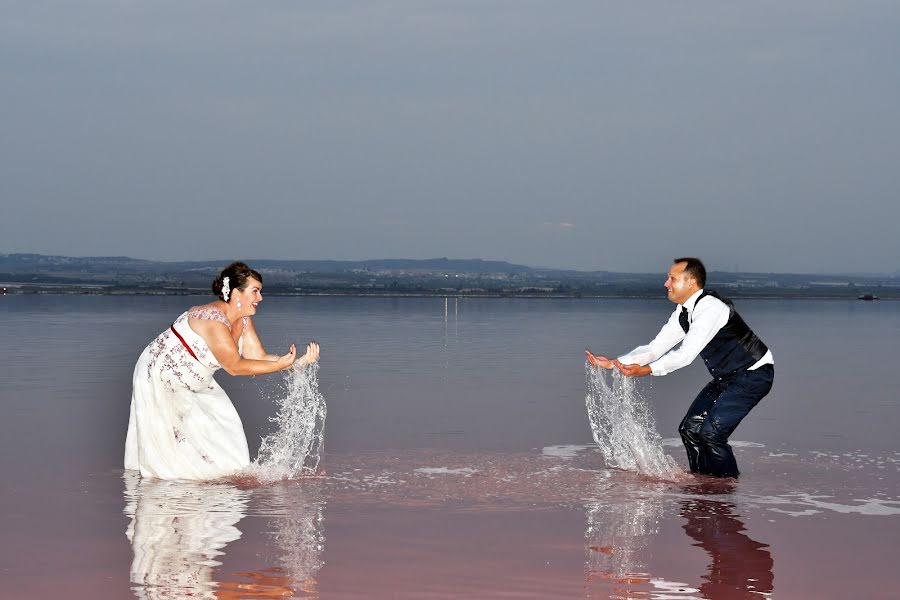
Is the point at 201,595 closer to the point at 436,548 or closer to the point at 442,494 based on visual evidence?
the point at 436,548

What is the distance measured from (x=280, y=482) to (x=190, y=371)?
1077mm

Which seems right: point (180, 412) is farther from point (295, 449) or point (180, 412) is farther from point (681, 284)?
point (681, 284)

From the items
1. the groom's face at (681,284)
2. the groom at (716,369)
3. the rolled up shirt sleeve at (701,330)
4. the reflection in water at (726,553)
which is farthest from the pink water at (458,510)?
the groom's face at (681,284)

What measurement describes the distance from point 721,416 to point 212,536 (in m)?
4.10

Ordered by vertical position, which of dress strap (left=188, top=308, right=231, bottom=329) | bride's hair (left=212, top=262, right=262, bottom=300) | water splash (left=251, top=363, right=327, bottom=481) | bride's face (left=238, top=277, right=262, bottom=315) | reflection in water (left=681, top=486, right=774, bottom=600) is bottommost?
reflection in water (left=681, top=486, right=774, bottom=600)

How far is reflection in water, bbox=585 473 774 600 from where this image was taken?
6.24 meters

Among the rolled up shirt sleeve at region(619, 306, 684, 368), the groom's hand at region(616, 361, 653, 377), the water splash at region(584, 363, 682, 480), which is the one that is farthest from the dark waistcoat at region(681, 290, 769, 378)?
the water splash at region(584, 363, 682, 480)

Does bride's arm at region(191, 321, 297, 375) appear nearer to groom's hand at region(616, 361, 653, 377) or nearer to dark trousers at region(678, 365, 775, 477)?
→ groom's hand at region(616, 361, 653, 377)

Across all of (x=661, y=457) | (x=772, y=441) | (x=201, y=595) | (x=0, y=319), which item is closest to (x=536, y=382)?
(x=772, y=441)

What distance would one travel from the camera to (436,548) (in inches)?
280

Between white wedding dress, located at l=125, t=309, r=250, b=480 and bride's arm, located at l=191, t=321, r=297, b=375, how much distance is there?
3.3 inches

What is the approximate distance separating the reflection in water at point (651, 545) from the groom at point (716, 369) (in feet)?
1.04

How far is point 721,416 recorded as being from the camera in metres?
9.37

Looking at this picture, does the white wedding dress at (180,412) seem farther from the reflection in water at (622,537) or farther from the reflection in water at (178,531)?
the reflection in water at (622,537)
